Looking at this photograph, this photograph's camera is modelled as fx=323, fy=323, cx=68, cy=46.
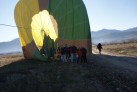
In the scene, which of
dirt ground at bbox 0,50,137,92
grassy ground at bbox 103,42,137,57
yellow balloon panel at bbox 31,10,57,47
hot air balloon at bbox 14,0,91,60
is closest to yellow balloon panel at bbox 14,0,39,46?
hot air balloon at bbox 14,0,91,60

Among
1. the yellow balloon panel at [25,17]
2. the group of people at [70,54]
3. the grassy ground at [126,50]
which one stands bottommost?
the group of people at [70,54]

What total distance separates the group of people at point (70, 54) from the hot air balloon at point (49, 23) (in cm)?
153

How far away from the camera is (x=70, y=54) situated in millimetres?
31547

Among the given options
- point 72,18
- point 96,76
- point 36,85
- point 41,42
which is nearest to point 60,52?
point 41,42

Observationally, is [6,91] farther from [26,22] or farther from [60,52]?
[26,22]

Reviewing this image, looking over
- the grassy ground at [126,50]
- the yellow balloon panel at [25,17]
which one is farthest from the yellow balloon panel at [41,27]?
the grassy ground at [126,50]

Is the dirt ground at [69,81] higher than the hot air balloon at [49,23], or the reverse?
the hot air balloon at [49,23]

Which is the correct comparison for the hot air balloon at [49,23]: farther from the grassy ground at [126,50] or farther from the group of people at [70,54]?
the grassy ground at [126,50]

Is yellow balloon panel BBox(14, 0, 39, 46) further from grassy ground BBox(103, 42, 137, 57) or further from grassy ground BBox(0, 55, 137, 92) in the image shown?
grassy ground BBox(103, 42, 137, 57)

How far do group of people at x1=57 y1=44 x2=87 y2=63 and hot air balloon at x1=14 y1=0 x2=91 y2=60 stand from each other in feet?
5.01

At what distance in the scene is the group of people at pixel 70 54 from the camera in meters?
30.6

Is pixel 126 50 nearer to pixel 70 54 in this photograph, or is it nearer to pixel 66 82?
pixel 70 54

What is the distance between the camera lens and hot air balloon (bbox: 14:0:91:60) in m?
32.2

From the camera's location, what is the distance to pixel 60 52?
31.4 meters
